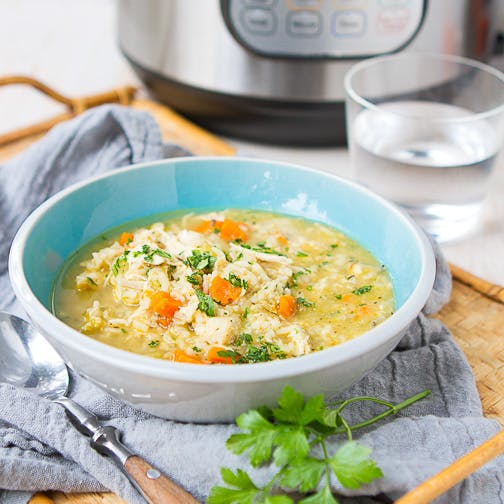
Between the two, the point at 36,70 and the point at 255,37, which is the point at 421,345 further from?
the point at 36,70

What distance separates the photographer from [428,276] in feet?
4.61

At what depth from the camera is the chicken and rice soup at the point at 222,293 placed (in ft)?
4.57

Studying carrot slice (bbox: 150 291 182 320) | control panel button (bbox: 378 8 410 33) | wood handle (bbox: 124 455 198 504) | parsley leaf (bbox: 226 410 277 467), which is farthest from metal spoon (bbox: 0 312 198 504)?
control panel button (bbox: 378 8 410 33)

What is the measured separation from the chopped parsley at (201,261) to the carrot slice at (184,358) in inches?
9.2

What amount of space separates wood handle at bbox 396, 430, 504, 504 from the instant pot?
1.34 meters

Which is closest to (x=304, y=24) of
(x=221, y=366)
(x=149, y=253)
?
(x=149, y=253)

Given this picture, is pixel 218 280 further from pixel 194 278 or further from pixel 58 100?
pixel 58 100

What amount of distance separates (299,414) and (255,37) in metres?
1.34

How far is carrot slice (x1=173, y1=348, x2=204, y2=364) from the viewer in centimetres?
132

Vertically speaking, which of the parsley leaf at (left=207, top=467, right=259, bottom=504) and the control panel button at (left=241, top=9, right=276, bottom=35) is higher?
the control panel button at (left=241, top=9, right=276, bottom=35)

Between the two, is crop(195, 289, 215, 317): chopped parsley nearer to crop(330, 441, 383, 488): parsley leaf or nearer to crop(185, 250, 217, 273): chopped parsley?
crop(185, 250, 217, 273): chopped parsley

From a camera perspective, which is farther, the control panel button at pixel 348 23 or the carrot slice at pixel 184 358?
the control panel button at pixel 348 23

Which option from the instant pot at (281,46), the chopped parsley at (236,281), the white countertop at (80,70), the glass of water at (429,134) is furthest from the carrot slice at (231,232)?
the instant pot at (281,46)

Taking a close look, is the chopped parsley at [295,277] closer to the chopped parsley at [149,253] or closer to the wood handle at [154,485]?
the chopped parsley at [149,253]
